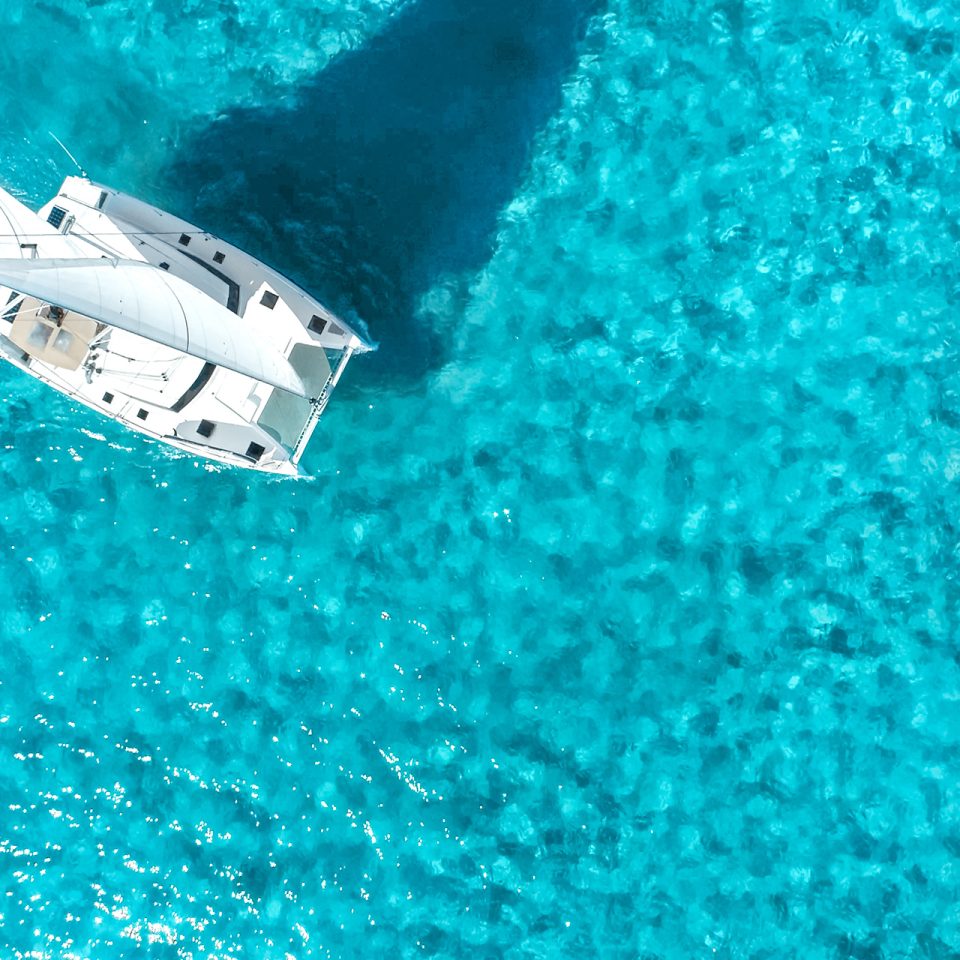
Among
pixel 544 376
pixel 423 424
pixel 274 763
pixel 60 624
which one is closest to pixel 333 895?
pixel 274 763

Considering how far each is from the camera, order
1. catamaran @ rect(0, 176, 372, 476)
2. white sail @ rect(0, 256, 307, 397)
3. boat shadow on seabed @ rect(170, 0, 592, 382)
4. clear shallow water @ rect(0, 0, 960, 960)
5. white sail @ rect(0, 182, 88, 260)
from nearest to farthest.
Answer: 1. white sail @ rect(0, 256, 307, 397)
2. white sail @ rect(0, 182, 88, 260)
3. catamaran @ rect(0, 176, 372, 476)
4. clear shallow water @ rect(0, 0, 960, 960)
5. boat shadow on seabed @ rect(170, 0, 592, 382)

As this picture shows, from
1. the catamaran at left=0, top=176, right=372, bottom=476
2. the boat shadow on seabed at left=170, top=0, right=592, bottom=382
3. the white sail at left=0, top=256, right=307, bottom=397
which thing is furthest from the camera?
the boat shadow on seabed at left=170, top=0, right=592, bottom=382

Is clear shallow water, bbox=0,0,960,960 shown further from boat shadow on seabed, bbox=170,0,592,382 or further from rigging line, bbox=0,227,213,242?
rigging line, bbox=0,227,213,242

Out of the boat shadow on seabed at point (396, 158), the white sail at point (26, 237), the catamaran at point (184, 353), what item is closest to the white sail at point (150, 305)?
the catamaran at point (184, 353)

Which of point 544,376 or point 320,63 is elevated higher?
point 320,63

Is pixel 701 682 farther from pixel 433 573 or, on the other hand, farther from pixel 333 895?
pixel 333 895

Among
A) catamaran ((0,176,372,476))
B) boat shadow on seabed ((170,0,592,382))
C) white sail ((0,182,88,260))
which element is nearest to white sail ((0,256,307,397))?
catamaran ((0,176,372,476))
